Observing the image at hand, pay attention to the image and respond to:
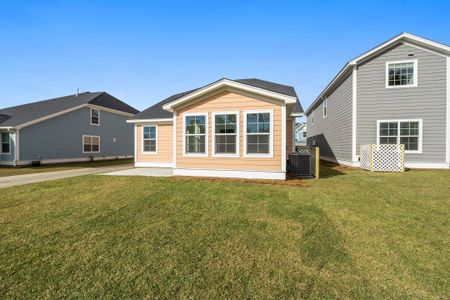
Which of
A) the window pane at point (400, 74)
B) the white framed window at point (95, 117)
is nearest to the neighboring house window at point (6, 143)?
the white framed window at point (95, 117)

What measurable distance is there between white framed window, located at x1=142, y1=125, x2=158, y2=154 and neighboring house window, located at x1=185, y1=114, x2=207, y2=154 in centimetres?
451

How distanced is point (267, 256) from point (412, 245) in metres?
2.42

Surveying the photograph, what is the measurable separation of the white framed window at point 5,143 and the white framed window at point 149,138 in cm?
1127

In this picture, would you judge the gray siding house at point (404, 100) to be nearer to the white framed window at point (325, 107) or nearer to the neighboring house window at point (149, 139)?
the white framed window at point (325, 107)

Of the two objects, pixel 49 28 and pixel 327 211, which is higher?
pixel 49 28

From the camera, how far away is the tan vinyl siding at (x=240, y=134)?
8455mm

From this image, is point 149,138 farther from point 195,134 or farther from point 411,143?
point 411,143

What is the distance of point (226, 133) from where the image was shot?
29.6 ft

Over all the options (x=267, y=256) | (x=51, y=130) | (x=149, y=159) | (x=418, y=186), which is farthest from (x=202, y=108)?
(x=51, y=130)

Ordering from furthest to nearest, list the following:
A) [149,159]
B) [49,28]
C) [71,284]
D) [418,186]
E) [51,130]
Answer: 1. [51,130]
2. [149,159]
3. [49,28]
4. [418,186]
5. [71,284]

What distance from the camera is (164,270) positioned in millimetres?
2848

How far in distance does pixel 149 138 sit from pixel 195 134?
5335 mm

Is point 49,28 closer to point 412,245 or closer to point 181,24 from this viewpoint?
point 181,24

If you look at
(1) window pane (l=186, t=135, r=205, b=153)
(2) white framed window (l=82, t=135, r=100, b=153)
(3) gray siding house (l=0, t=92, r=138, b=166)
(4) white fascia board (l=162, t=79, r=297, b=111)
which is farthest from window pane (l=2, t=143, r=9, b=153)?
(1) window pane (l=186, t=135, r=205, b=153)
